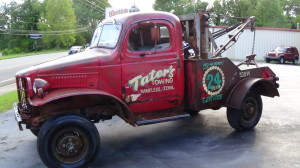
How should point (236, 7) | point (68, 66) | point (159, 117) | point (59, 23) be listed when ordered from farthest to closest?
point (59, 23) → point (236, 7) → point (159, 117) → point (68, 66)

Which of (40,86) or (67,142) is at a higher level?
(40,86)

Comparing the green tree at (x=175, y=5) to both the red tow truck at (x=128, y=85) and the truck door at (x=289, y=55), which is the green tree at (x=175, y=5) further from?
the red tow truck at (x=128, y=85)

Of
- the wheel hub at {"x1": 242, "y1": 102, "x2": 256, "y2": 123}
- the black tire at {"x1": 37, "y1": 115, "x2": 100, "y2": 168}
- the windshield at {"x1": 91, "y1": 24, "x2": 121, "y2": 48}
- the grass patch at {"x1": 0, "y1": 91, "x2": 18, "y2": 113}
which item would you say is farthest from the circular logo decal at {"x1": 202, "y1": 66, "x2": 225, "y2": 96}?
the grass patch at {"x1": 0, "y1": 91, "x2": 18, "y2": 113}

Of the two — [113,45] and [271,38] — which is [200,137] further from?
[271,38]

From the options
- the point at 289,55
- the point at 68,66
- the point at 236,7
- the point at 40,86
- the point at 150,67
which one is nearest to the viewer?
the point at 40,86

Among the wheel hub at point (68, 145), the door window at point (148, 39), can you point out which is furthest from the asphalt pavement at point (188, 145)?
the door window at point (148, 39)

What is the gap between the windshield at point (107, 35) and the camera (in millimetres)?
5973

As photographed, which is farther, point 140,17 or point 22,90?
point 140,17

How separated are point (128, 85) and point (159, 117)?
0.83 metres

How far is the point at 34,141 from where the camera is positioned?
22.1 feet

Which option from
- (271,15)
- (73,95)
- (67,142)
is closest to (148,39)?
(73,95)

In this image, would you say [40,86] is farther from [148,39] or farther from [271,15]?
[271,15]

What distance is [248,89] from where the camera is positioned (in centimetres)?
683

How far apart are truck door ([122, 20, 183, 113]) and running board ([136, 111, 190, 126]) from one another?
107 millimetres
